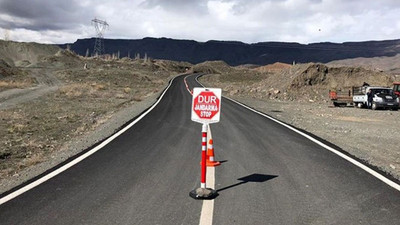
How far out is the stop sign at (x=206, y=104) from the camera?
21.8 feet

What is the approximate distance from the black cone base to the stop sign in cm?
128

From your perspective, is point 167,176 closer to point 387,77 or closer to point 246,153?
point 246,153

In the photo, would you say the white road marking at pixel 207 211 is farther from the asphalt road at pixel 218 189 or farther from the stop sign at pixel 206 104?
the stop sign at pixel 206 104

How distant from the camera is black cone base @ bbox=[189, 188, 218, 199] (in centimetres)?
604

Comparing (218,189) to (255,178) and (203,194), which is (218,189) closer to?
(203,194)

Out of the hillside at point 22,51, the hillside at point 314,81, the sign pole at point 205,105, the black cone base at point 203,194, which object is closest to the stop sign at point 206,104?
the sign pole at point 205,105

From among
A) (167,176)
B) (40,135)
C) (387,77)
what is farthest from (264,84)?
(167,176)

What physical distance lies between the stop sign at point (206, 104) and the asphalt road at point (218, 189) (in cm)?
128

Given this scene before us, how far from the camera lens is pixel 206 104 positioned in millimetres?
6688

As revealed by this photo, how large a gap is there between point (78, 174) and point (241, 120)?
10.8 meters

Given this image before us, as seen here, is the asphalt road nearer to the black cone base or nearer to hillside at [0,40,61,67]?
the black cone base

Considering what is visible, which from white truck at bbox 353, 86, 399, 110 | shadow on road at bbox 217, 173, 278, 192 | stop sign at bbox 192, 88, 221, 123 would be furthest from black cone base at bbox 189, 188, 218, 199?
white truck at bbox 353, 86, 399, 110

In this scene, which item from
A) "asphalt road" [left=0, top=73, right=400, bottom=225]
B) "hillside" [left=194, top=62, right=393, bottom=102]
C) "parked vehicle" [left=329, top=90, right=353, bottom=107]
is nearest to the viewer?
"asphalt road" [left=0, top=73, right=400, bottom=225]

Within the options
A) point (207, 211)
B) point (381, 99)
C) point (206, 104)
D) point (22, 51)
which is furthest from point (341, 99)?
point (22, 51)
